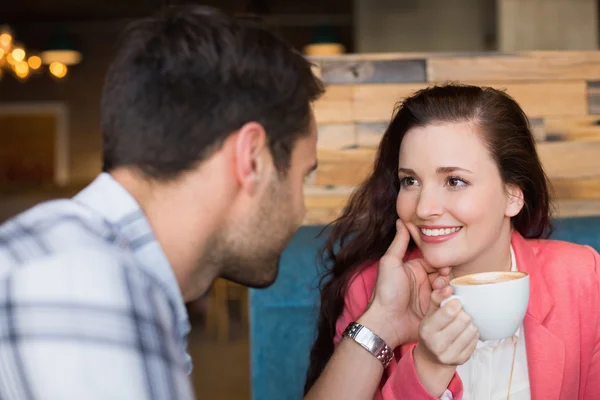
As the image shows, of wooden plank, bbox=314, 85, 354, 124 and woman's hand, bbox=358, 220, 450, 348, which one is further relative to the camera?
wooden plank, bbox=314, 85, 354, 124

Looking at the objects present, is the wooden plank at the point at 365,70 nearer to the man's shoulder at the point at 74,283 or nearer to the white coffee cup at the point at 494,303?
the white coffee cup at the point at 494,303

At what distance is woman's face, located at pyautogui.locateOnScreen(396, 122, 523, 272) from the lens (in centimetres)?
152

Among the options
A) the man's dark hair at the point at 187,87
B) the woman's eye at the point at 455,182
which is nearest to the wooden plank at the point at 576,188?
the woman's eye at the point at 455,182

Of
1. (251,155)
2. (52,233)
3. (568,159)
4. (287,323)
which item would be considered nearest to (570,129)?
(568,159)

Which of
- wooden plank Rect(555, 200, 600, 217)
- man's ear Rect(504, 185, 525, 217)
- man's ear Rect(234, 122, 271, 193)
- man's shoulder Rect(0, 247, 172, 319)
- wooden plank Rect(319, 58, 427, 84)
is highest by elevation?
wooden plank Rect(319, 58, 427, 84)

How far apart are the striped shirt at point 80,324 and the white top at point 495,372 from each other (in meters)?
0.85

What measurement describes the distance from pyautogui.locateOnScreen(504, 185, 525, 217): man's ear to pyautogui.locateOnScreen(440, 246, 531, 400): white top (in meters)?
0.26

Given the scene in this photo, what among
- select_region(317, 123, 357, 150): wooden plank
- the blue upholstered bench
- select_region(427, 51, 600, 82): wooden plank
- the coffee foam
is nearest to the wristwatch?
the coffee foam

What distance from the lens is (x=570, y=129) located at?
254 centimetres

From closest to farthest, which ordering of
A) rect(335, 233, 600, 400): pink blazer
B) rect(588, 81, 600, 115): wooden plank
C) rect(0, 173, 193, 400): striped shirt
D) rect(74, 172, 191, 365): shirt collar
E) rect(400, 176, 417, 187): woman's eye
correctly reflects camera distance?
rect(0, 173, 193, 400): striped shirt → rect(74, 172, 191, 365): shirt collar → rect(335, 233, 600, 400): pink blazer → rect(400, 176, 417, 187): woman's eye → rect(588, 81, 600, 115): wooden plank

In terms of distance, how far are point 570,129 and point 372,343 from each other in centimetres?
143

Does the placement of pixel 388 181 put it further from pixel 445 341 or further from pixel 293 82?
pixel 293 82

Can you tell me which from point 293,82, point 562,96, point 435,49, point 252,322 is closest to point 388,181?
point 252,322

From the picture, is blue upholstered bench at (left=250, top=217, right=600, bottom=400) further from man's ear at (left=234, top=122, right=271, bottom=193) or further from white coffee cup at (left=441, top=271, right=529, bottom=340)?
man's ear at (left=234, top=122, right=271, bottom=193)
